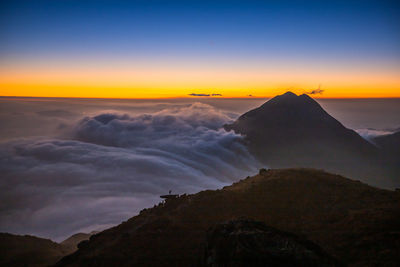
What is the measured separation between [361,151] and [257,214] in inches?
5465

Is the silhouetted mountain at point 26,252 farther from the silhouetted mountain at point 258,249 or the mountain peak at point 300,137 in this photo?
the mountain peak at point 300,137

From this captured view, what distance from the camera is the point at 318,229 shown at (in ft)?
60.6

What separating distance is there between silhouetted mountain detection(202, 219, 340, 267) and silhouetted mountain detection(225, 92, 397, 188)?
125 meters

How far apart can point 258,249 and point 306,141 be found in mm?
147021

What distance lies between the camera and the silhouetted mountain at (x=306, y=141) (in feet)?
411

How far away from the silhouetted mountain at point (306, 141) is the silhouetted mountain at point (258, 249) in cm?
12496

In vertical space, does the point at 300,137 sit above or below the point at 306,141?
above

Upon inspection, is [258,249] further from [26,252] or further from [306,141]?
[306,141]

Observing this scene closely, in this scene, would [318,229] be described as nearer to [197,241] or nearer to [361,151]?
[197,241]

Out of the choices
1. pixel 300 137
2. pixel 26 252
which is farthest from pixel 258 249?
pixel 300 137

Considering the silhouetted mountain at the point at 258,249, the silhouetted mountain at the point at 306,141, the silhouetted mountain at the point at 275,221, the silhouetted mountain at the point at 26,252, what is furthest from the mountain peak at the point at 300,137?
the silhouetted mountain at the point at 258,249

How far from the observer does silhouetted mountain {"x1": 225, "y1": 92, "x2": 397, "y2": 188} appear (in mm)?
125125

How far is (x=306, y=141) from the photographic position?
145 metres

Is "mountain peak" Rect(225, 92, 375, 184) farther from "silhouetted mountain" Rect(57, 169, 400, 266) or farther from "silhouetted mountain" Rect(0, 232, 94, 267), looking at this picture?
"silhouetted mountain" Rect(0, 232, 94, 267)
